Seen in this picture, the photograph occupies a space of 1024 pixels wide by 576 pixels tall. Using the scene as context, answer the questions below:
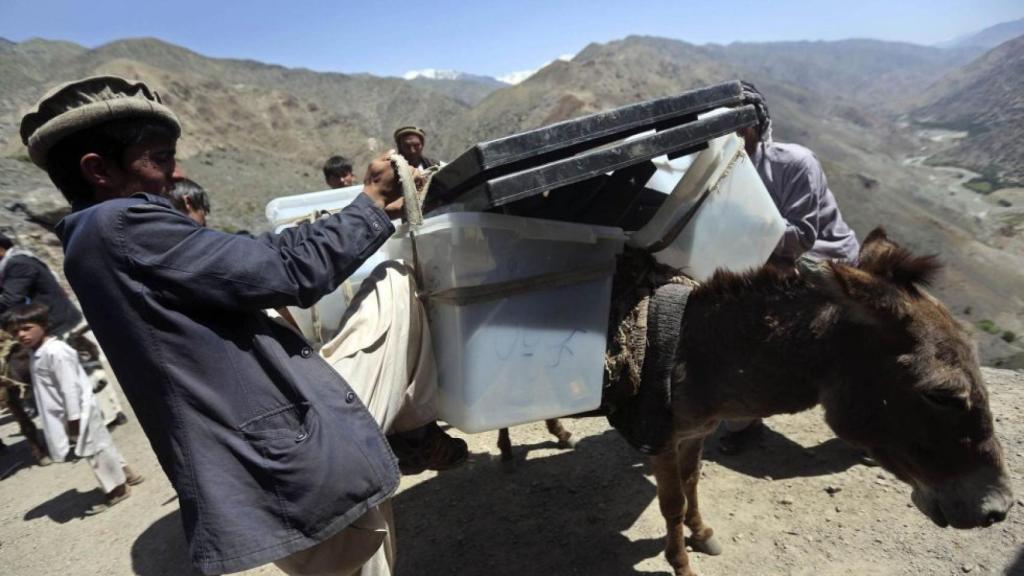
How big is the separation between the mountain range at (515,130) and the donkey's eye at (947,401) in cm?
653

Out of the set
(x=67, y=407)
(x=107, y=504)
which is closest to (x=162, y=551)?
(x=107, y=504)

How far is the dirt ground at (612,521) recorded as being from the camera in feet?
9.00

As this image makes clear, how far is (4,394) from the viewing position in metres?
5.93

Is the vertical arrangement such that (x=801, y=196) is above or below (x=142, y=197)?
below

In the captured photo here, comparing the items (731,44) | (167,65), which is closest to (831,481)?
(167,65)

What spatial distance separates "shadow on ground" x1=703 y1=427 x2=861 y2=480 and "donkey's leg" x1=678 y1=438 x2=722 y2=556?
32.5 inches

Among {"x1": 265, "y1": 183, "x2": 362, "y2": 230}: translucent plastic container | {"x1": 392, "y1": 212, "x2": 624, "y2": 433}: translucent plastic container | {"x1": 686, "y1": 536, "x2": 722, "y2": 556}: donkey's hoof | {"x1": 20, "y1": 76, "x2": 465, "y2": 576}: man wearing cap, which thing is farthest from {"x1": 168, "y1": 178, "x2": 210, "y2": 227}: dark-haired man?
{"x1": 686, "y1": 536, "x2": 722, "y2": 556}: donkey's hoof

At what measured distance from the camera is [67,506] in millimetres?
5039

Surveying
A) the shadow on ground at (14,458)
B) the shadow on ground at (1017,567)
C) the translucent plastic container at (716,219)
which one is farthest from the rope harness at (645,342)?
the shadow on ground at (14,458)

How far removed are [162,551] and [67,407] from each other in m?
2.14

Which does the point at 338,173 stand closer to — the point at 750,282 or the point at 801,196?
the point at 801,196

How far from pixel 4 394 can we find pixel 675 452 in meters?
7.36

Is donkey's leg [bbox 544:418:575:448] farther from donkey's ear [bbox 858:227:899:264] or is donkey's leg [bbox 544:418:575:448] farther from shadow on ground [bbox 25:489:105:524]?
shadow on ground [bbox 25:489:105:524]

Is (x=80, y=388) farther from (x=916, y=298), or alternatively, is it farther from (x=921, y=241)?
(x=921, y=241)
